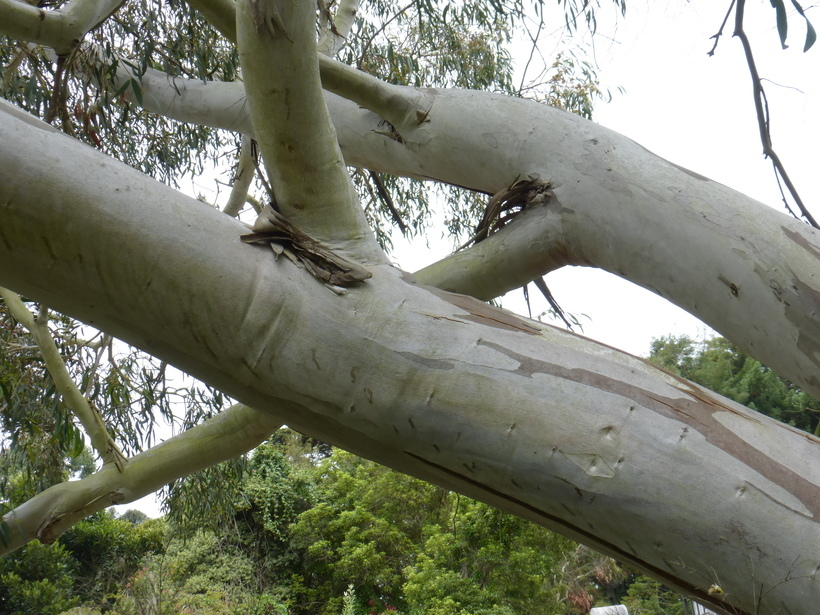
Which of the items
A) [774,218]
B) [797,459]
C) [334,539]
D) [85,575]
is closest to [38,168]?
[797,459]

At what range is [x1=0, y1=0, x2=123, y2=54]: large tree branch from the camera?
1.72 metres

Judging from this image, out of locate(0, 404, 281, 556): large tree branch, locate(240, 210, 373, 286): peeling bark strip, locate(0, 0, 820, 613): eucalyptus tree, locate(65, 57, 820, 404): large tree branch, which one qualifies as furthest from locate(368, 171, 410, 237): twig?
locate(240, 210, 373, 286): peeling bark strip

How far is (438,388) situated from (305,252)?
27 centimetres

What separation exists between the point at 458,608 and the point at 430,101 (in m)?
5.85

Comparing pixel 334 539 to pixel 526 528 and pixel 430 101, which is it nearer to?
pixel 526 528

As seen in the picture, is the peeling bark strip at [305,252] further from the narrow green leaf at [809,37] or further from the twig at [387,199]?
the twig at [387,199]

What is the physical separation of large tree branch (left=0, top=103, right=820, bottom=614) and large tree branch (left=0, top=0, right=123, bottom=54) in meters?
→ 1.11

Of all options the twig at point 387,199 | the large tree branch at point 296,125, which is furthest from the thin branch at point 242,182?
the large tree branch at point 296,125

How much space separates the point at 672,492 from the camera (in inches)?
31.2

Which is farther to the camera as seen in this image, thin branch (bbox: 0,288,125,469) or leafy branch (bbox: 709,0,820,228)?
thin branch (bbox: 0,288,125,469)

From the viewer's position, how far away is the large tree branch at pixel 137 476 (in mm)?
1731

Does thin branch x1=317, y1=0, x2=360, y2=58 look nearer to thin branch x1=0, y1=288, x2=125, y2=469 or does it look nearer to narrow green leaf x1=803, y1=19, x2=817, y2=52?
thin branch x1=0, y1=288, x2=125, y2=469

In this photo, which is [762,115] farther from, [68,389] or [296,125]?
[68,389]

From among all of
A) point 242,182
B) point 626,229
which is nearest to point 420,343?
point 626,229
